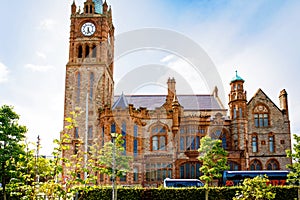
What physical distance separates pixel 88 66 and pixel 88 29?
5.43m

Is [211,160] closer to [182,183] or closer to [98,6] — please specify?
[182,183]

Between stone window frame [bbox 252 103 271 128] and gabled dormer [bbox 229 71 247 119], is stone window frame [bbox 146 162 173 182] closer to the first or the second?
gabled dormer [bbox 229 71 247 119]

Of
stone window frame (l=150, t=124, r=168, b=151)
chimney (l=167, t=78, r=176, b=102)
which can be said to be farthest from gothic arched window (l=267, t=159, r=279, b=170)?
chimney (l=167, t=78, r=176, b=102)

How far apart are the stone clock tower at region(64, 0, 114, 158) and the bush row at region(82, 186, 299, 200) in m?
12.9

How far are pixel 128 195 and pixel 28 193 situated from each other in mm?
19735

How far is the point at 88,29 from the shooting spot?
4838 cm

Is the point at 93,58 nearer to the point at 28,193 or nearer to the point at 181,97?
the point at 181,97

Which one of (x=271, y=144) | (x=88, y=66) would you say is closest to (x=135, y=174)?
(x=88, y=66)

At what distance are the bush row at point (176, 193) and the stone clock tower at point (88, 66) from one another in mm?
12853

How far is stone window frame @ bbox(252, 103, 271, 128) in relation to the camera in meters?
46.8

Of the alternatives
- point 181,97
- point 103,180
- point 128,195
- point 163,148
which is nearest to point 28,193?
point 128,195

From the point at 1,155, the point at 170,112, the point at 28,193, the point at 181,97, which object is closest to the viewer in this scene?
the point at 28,193

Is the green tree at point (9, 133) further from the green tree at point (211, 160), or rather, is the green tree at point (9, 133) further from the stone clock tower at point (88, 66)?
the green tree at point (211, 160)

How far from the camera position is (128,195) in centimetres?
3228
